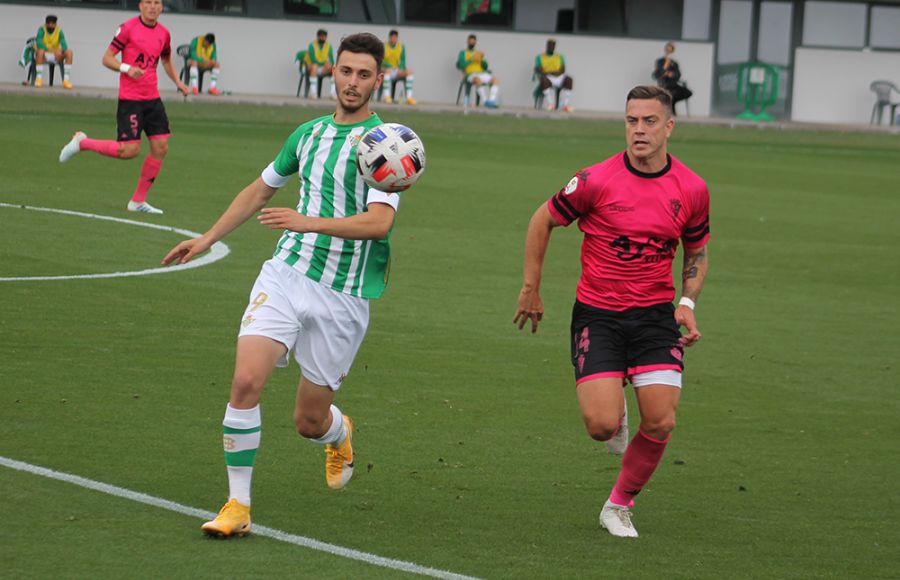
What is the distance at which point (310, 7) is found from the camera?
46.2 metres

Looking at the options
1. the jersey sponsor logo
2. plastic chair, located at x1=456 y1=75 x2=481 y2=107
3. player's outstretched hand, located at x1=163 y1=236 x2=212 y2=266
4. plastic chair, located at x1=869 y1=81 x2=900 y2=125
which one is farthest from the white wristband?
plastic chair, located at x1=869 y1=81 x2=900 y2=125

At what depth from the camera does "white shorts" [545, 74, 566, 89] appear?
45.9m

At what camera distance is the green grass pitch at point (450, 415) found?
6672mm

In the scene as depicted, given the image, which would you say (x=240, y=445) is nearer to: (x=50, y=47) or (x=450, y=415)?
(x=450, y=415)

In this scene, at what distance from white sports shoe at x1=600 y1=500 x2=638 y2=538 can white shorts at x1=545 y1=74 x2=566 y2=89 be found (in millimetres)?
39432

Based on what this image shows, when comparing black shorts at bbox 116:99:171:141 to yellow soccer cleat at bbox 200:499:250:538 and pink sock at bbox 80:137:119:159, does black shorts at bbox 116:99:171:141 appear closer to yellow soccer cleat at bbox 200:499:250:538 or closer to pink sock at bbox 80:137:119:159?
pink sock at bbox 80:137:119:159

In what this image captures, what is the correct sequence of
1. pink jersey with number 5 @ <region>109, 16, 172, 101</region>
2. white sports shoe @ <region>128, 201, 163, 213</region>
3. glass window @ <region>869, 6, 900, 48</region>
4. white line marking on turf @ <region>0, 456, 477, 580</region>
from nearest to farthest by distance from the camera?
1. white line marking on turf @ <region>0, 456, 477, 580</region>
2. pink jersey with number 5 @ <region>109, 16, 172, 101</region>
3. white sports shoe @ <region>128, 201, 163, 213</region>
4. glass window @ <region>869, 6, 900, 48</region>

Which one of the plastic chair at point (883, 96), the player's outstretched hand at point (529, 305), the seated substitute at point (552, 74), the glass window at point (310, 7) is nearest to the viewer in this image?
the player's outstretched hand at point (529, 305)

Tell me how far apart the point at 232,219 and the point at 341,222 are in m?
0.77

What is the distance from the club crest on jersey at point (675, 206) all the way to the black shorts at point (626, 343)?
1.50 feet

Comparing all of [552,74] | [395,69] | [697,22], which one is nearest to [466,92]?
[552,74]

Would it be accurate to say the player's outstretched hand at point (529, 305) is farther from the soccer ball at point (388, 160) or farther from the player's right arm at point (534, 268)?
the soccer ball at point (388, 160)

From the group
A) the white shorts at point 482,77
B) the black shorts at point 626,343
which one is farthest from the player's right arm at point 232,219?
the white shorts at point 482,77

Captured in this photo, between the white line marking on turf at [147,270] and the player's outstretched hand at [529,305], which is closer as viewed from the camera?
the player's outstretched hand at [529,305]
